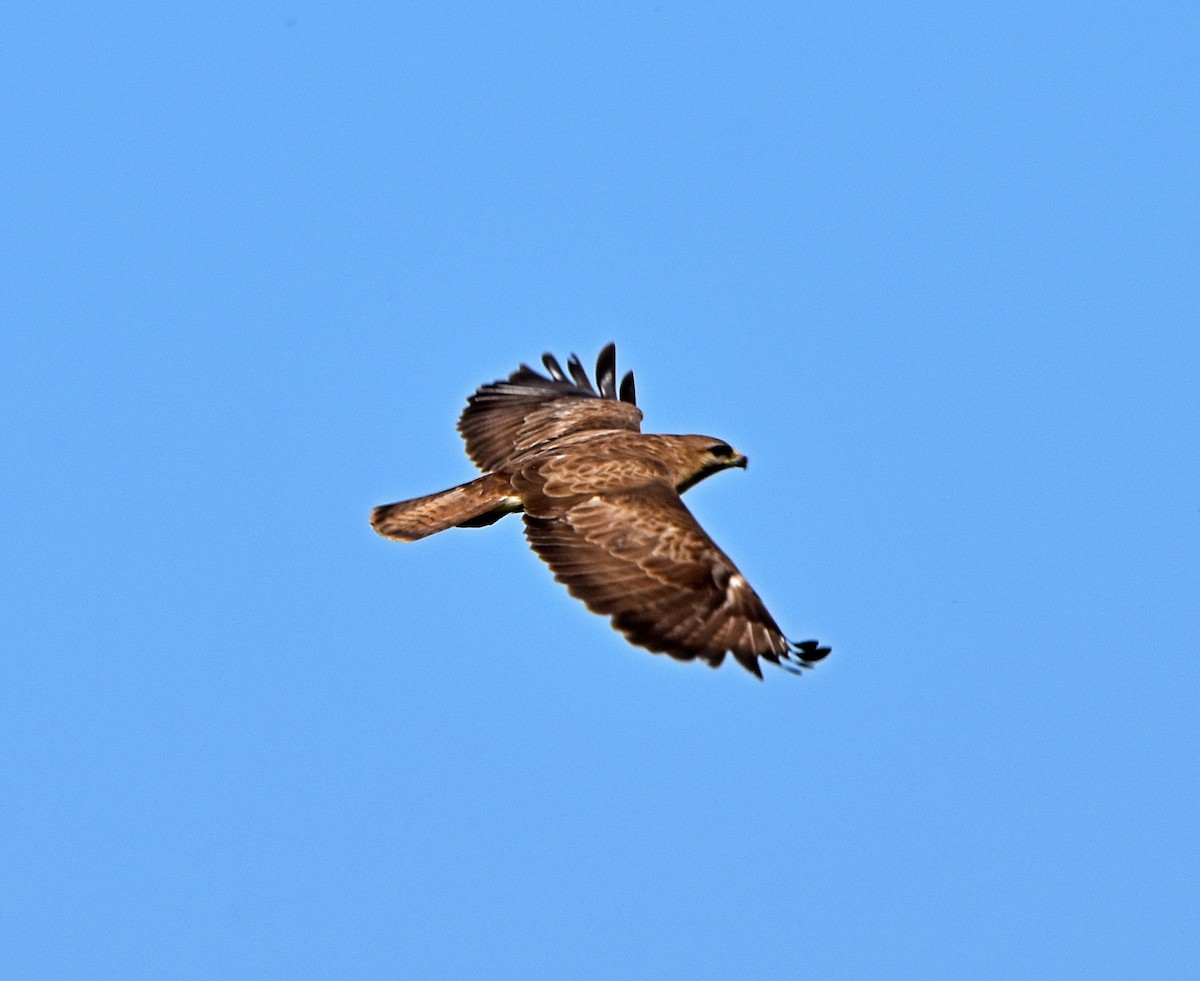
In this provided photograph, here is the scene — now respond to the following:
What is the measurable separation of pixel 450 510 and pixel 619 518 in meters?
1.83

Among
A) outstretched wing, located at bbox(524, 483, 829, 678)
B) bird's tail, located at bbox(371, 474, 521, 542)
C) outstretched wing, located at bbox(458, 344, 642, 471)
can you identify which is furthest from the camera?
outstretched wing, located at bbox(458, 344, 642, 471)

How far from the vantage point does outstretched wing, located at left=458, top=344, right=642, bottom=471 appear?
17469mm

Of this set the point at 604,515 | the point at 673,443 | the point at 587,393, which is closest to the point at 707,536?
the point at 604,515

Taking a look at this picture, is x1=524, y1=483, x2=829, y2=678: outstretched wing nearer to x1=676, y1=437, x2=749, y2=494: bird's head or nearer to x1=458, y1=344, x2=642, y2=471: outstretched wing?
x1=676, y1=437, x2=749, y2=494: bird's head

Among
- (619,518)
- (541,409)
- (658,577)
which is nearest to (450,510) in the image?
(619,518)

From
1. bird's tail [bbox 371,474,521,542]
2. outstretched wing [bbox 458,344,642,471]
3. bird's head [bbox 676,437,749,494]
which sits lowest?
bird's tail [bbox 371,474,521,542]

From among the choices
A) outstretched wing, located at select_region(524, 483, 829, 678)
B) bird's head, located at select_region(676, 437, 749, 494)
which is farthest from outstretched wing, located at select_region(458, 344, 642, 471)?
outstretched wing, located at select_region(524, 483, 829, 678)

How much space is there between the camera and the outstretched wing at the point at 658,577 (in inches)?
515

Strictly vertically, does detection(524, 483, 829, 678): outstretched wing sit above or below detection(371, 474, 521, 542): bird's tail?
below

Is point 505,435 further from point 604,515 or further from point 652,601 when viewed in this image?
point 652,601

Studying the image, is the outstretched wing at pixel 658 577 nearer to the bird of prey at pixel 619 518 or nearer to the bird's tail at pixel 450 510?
the bird of prey at pixel 619 518

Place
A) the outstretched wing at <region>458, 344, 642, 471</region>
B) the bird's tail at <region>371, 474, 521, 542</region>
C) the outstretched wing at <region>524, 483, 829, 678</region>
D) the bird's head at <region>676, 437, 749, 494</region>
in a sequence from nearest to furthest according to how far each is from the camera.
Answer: the outstretched wing at <region>524, 483, 829, 678</region> → the bird's tail at <region>371, 474, 521, 542</region> → the bird's head at <region>676, 437, 749, 494</region> → the outstretched wing at <region>458, 344, 642, 471</region>

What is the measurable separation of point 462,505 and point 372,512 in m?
0.84

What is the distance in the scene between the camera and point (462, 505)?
15461 mm
